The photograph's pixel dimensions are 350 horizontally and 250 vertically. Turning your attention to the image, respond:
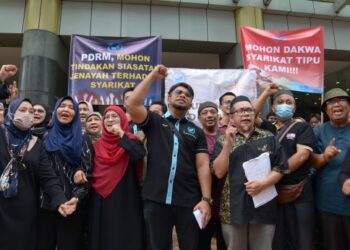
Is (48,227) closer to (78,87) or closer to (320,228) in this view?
(320,228)

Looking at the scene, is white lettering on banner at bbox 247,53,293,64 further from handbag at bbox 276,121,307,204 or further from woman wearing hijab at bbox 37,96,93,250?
woman wearing hijab at bbox 37,96,93,250

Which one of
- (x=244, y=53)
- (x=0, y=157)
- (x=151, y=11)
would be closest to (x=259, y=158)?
(x=0, y=157)

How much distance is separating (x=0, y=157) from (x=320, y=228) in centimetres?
263

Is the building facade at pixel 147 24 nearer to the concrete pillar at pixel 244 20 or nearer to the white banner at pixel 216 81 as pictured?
the concrete pillar at pixel 244 20

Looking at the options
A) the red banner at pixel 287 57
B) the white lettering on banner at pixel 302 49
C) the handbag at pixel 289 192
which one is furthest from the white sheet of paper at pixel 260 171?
the white lettering on banner at pixel 302 49

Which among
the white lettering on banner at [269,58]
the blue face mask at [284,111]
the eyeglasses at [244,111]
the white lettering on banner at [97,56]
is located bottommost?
the eyeglasses at [244,111]

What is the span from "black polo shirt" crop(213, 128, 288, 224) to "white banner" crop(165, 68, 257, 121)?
2693 millimetres

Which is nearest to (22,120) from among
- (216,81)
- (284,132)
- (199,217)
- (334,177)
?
(199,217)

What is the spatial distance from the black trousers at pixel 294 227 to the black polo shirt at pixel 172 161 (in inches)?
28.7

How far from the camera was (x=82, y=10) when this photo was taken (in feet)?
24.3

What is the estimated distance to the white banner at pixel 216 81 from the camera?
5.09m

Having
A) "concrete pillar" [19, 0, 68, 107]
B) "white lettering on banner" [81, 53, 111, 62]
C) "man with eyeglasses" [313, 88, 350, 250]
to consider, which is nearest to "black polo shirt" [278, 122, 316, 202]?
"man with eyeglasses" [313, 88, 350, 250]

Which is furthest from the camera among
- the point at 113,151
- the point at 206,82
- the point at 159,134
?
the point at 206,82

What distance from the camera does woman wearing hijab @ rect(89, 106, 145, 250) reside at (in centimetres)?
257
